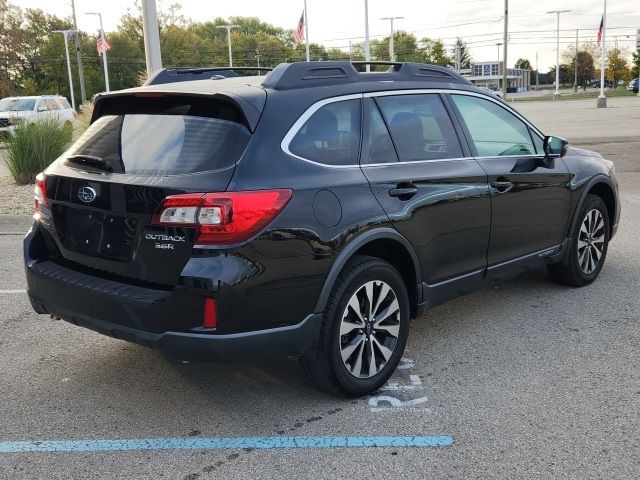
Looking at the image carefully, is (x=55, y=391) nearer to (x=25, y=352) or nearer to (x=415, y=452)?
(x=25, y=352)

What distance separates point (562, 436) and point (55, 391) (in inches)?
110

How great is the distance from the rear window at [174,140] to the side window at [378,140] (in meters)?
0.88

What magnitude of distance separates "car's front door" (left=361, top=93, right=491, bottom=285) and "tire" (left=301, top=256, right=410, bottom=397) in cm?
31

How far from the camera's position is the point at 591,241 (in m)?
5.80

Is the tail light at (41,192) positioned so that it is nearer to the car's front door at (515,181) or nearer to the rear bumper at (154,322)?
the rear bumper at (154,322)

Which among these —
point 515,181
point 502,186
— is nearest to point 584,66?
point 515,181

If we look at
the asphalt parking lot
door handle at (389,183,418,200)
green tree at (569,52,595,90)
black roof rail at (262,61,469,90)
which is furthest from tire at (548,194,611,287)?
green tree at (569,52,595,90)

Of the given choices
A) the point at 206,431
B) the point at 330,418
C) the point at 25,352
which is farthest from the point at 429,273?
the point at 25,352

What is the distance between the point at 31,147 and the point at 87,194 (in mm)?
8432

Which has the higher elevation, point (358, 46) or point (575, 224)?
point (358, 46)

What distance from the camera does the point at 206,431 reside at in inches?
136

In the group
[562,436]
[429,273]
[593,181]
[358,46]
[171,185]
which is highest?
[358,46]

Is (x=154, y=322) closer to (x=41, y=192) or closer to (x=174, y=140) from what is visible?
(x=174, y=140)

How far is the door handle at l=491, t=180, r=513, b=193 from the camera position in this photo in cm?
462
